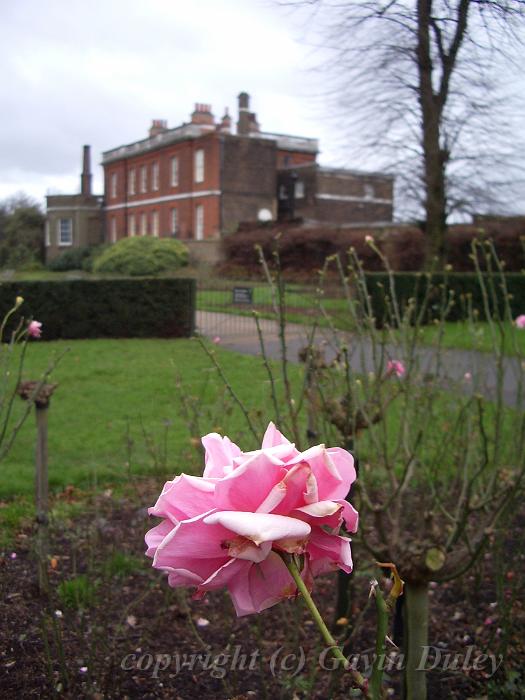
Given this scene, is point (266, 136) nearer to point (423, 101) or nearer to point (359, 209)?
point (359, 209)

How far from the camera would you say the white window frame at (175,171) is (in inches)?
1793

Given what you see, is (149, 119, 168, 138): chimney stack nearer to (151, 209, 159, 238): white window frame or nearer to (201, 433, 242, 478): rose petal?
(151, 209, 159, 238): white window frame

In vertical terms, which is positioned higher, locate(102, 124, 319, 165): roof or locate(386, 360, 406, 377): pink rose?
locate(102, 124, 319, 165): roof

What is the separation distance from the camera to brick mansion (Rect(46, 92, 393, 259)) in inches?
1666

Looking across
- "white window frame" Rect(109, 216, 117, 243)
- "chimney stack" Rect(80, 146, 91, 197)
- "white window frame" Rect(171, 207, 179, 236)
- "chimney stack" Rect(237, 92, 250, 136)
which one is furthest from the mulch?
"chimney stack" Rect(80, 146, 91, 197)

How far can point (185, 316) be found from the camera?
1706 centimetres

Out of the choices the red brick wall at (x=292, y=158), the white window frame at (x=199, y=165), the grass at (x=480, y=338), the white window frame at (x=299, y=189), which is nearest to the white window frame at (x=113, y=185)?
the white window frame at (x=199, y=165)

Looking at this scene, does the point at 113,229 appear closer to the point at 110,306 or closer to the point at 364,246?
the point at 364,246

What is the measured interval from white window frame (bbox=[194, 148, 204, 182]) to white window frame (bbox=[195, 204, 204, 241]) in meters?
1.54

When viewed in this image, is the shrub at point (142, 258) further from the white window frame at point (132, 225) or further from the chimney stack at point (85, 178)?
the chimney stack at point (85, 178)

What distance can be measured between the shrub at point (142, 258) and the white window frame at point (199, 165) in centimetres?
683

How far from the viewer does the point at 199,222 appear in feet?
142

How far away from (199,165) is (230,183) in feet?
8.06

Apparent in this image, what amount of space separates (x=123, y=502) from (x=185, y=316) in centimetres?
1238
